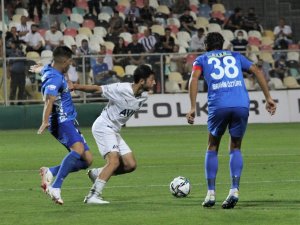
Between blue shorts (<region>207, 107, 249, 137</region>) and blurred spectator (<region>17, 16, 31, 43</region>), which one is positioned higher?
blurred spectator (<region>17, 16, 31, 43</region>)

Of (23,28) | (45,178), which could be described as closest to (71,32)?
(23,28)

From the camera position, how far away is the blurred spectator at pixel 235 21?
115 ft

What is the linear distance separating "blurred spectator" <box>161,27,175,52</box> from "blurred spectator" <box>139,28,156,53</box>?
325 millimetres

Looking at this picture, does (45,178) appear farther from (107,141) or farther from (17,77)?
(17,77)

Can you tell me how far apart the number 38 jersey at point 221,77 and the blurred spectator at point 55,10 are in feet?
70.9

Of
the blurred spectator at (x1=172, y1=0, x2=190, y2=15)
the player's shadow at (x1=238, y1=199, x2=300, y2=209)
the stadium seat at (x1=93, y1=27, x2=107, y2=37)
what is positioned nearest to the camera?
the player's shadow at (x1=238, y1=199, x2=300, y2=209)

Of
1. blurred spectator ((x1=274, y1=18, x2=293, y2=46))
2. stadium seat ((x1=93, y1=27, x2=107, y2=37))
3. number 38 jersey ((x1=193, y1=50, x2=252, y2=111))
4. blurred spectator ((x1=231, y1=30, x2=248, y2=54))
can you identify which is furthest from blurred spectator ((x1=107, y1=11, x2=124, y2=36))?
number 38 jersey ((x1=193, y1=50, x2=252, y2=111))

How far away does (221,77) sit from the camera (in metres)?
11.9

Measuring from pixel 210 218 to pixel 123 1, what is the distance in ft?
81.4

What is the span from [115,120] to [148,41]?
1936cm

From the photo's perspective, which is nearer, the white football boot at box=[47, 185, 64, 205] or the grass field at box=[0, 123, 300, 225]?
the grass field at box=[0, 123, 300, 225]

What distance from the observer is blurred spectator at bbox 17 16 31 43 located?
102 feet

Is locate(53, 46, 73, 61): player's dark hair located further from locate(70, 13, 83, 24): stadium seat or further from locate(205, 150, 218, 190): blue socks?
locate(70, 13, 83, 24): stadium seat

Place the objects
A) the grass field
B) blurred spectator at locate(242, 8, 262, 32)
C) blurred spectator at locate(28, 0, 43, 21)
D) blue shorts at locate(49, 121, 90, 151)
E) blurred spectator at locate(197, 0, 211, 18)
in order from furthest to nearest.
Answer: blurred spectator at locate(197, 0, 211, 18) → blurred spectator at locate(242, 8, 262, 32) → blurred spectator at locate(28, 0, 43, 21) → blue shorts at locate(49, 121, 90, 151) → the grass field
